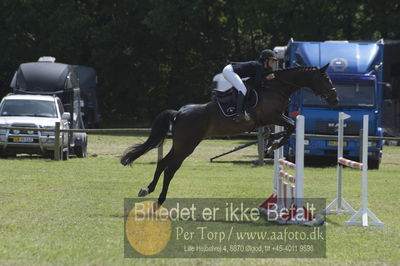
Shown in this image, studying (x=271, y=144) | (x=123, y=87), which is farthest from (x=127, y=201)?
(x=123, y=87)

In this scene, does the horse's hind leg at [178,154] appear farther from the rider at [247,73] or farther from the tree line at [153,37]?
the tree line at [153,37]

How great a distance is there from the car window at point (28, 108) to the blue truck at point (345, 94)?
688cm

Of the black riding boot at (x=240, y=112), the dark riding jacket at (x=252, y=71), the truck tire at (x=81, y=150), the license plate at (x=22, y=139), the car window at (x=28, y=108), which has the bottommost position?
the truck tire at (x=81, y=150)

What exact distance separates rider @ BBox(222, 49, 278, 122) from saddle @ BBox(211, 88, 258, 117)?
0.27 ft

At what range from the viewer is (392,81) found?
31.9 meters

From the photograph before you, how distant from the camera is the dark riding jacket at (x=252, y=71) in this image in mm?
11391

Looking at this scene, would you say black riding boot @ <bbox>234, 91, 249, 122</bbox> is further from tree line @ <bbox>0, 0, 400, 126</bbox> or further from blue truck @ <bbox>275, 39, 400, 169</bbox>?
tree line @ <bbox>0, 0, 400, 126</bbox>

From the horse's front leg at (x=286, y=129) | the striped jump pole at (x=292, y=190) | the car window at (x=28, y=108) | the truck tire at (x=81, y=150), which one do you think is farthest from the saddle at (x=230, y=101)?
the truck tire at (x=81, y=150)

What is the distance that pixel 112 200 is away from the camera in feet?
41.6

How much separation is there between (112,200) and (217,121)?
233cm

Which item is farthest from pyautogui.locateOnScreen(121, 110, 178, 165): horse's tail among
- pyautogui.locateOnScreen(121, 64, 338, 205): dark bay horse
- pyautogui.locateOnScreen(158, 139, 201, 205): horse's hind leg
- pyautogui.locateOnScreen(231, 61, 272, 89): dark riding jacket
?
pyautogui.locateOnScreen(231, 61, 272, 89): dark riding jacket

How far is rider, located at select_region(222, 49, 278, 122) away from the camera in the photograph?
1134cm

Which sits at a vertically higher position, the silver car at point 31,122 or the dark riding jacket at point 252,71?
the dark riding jacket at point 252,71

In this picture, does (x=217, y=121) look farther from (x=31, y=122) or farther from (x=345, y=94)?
(x=31, y=122)
